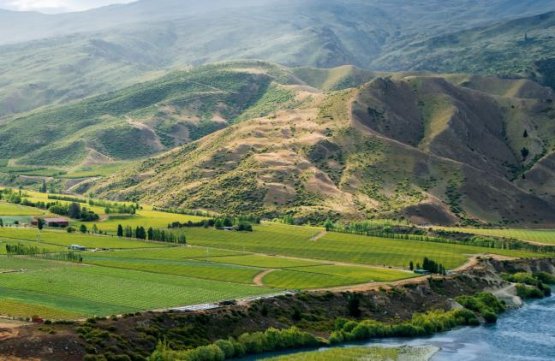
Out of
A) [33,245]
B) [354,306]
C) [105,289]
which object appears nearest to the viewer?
[105,289]

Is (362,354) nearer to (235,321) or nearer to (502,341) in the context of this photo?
(235,321)

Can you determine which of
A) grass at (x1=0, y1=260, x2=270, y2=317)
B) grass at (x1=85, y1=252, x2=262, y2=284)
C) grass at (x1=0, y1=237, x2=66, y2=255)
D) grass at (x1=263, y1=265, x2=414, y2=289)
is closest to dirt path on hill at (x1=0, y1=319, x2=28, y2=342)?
grass at (x1=0, y1=260, x2=270, y2=317)

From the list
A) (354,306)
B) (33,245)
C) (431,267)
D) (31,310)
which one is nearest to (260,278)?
(354,306)

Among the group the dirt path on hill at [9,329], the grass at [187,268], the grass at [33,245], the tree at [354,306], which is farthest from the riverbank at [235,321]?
the grass at [33,245]

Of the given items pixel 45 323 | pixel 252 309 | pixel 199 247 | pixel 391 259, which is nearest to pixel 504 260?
pixel 391 259

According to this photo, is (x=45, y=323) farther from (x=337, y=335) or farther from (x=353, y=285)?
(x=353, y=285)

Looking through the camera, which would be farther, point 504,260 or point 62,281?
point 504,260
